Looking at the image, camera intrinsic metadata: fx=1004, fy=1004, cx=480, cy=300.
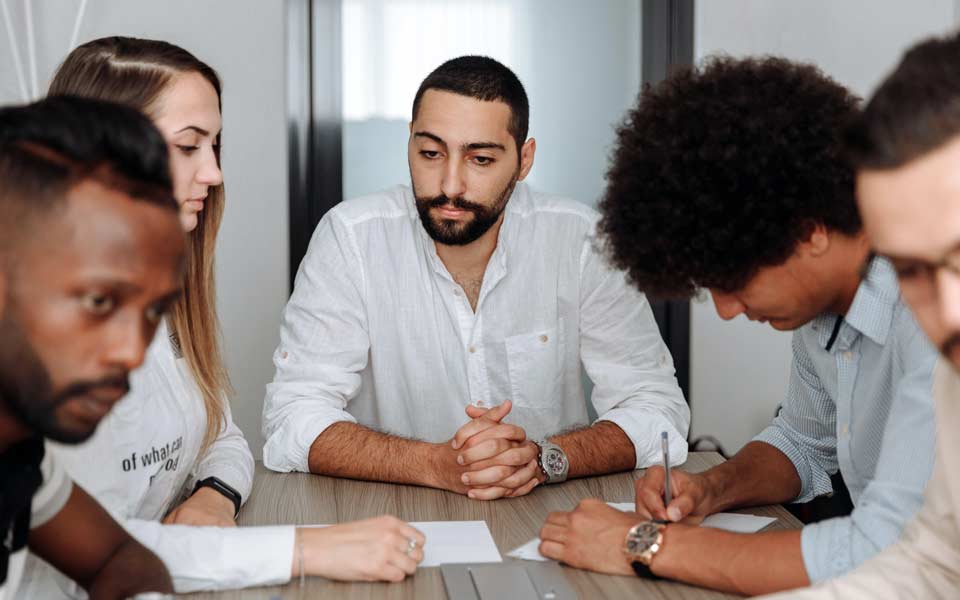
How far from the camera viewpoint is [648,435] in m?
2.08

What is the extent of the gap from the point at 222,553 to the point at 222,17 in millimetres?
2386

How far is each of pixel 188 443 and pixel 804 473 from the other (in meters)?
1.12

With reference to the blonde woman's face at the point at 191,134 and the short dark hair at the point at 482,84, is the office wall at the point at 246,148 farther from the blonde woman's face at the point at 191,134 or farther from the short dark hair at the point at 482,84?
the blonde woman's face at the point at 191,134

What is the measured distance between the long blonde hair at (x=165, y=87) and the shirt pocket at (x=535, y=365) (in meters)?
0.74

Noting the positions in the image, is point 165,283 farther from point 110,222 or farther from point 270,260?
point 270,260

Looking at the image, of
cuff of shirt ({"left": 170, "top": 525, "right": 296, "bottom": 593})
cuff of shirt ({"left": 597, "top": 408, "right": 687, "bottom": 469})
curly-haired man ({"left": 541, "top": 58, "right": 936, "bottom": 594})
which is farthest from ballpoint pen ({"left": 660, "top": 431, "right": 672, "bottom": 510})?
cuff of shirt ({"left": 170, "top": 525, "right": 296, "bottom": 593})

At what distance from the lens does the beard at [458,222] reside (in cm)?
236

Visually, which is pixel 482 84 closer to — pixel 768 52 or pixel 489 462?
pixel 489 462

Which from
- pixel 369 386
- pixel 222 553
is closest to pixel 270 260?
pixel 369 386

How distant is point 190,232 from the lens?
6.23ft

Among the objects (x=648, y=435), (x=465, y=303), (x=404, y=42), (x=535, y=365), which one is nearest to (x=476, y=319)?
(x=465, y=303)

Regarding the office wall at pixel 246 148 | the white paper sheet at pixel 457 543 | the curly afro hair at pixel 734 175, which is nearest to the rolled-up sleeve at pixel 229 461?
the white paper sheet at pixel 457 543

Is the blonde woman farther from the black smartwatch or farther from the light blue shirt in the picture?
the light blue shirt

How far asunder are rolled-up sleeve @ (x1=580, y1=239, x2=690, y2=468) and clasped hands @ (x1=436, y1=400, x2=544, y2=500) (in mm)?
322
